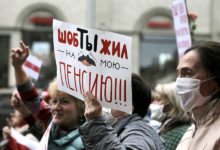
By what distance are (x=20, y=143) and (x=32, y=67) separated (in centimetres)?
87

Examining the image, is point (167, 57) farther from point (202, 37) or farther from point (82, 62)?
point (82, 62)

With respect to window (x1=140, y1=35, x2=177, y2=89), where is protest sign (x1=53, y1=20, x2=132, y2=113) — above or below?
above

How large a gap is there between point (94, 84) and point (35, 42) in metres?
17.6

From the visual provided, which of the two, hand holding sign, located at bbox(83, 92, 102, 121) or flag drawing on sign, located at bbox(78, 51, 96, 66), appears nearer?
hand holding sign, located at bbox(83, 92, 102, 121)

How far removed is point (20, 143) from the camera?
12.7ft

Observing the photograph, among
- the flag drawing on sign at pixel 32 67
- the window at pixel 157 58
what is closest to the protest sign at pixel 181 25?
the flag drawing on sign at pixel 32 67

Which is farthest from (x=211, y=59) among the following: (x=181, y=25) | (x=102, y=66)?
(x=181, y=25)

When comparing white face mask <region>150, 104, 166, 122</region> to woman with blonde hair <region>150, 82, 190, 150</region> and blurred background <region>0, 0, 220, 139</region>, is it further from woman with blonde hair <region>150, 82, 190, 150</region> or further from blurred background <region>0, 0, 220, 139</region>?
blurred background <region>0, 0, 220, 139</region>

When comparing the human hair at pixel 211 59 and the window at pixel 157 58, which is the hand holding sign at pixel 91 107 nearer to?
the human hair at pixel 211 59

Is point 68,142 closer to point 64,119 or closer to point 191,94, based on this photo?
point 64,119

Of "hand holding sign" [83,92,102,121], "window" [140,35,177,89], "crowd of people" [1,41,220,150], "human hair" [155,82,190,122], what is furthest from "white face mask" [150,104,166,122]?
"window" [140,35,177,89]

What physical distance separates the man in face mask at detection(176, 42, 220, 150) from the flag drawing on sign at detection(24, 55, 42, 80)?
2385 mm

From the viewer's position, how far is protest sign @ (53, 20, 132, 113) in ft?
7.38

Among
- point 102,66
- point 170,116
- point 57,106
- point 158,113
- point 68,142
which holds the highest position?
point 102,66
